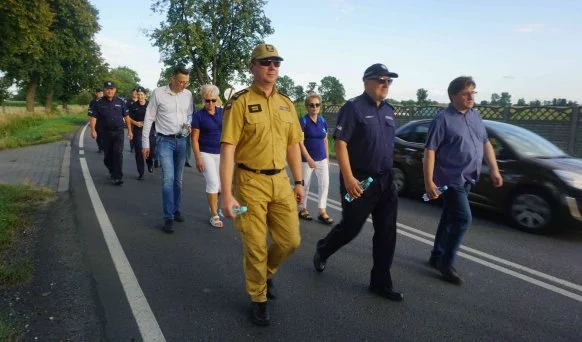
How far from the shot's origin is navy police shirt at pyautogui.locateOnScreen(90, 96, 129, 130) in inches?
347

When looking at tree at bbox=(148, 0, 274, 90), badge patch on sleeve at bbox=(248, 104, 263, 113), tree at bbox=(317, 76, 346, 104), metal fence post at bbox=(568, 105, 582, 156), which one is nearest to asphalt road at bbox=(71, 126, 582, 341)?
badge patch on sleeve at bbox=(248, 104, 263, 113)

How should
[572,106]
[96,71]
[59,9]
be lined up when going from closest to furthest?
[572,106]
[59,9]
[96,71]

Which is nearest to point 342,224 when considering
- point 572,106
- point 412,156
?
point 412,156

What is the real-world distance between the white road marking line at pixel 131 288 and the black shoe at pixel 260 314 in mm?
661

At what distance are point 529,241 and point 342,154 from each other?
3496 mm

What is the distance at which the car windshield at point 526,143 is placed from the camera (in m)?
6.21

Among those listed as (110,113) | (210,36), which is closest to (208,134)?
(110,113)

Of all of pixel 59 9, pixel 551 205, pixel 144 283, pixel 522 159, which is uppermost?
pixel 59 9

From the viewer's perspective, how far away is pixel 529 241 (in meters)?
5.49

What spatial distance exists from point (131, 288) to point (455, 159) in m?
3.17

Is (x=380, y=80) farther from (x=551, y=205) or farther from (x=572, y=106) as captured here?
(x=572, y=106)

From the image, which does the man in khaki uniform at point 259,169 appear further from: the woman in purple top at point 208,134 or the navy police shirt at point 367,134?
the woman in purple top at point 208,134

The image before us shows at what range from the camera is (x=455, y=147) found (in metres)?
4.00

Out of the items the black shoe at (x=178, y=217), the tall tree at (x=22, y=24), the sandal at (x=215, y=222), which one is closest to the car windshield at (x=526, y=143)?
the sandal at (x=215, y=222)
